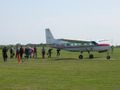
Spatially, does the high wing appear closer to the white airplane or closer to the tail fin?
the white airplane

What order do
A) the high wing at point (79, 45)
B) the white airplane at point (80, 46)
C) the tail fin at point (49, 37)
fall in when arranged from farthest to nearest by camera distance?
the tail fin at point (49, 37), the high wing at point (79, 45), the white airplane at point (80, 46)

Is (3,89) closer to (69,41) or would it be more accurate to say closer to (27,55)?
(27,55)

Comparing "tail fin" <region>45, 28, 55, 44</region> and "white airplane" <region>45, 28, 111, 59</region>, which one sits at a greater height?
"tail fin" <region>45, 28, 55, 44</region>

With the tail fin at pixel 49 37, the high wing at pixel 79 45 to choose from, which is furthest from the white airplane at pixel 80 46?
the tail fin at pixel 49 37

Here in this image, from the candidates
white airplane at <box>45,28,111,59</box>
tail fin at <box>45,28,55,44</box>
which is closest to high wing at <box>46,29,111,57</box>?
white airplane at <box>45,28,111,59</box>

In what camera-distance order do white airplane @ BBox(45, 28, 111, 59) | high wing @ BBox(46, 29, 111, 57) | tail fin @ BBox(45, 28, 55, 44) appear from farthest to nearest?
1. tail fin @ BBox(45, 28, 55, 44)
2. high wing @ BBox(46, 29, 111, 57)
3. white airplane @ BBox(45, 28, 111, 59)

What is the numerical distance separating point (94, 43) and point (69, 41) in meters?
4.71

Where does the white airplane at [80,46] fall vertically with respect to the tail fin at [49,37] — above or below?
below

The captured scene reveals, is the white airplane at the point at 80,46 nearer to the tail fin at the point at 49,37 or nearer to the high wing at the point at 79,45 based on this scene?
the high wing at the point at 79,45

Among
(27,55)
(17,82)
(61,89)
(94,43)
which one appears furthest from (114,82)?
(94,43)

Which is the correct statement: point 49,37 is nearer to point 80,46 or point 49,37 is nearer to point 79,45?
point 79,45

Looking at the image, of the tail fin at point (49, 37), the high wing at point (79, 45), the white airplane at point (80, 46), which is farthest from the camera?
the tail fin at point (49, 37)

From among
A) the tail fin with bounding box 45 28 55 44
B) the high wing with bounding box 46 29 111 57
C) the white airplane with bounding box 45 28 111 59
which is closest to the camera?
the white airplane with bounding box 45 28 111 59

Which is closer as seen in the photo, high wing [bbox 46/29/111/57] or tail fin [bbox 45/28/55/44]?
high wing [bbox 46/29/111/57]
